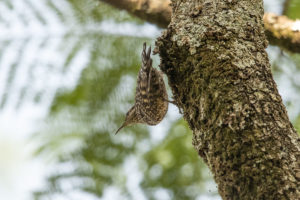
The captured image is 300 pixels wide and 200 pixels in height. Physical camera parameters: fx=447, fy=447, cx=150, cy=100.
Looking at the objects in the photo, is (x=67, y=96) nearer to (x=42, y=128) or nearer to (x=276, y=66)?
(x=42, y=128)

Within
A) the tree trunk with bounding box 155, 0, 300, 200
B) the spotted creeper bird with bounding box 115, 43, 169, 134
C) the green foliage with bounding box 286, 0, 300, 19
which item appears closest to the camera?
the tree trunk with bounding box 155, 0, 300, 200

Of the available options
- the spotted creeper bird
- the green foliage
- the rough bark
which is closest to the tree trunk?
the rough bark

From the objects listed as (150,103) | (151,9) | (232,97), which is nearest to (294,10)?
(151,9)

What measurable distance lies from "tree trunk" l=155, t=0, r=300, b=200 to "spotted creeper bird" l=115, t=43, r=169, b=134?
1254mm

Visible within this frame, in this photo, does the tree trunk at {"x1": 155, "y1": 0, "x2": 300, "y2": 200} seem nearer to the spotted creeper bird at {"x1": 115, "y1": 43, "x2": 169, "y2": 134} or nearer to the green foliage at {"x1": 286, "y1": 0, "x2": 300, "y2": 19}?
the green foliage at {"x1": 286, "y1": 0, "x2": 300, "y2": 19}

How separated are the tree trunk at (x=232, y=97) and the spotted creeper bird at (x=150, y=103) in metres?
1.25

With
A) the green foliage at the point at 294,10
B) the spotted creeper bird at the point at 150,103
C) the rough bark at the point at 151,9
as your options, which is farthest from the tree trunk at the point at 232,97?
the spotted creeper bird at the point at 150,103

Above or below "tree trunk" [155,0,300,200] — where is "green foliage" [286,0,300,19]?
Result: above

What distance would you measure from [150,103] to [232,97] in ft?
6.63

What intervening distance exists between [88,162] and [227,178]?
182cm

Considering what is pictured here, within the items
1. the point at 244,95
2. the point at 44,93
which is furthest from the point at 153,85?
the point at 244,95

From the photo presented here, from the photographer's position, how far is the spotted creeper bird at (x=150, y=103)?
335cm

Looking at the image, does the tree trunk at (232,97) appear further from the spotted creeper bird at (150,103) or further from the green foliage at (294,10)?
the spotted creeper bird at (150,103)

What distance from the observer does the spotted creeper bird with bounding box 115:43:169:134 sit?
3.35 metres
